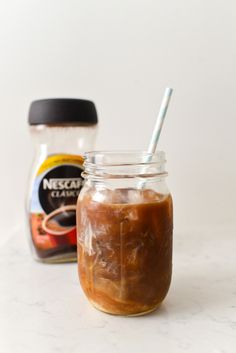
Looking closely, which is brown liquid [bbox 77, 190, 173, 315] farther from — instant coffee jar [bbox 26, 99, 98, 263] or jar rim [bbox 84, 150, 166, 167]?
instant coffee jar [bbox 26, 99, 98, 263]

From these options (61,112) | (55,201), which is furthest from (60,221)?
(61,112)

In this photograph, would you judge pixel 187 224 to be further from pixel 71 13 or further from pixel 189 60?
pixel 71 13

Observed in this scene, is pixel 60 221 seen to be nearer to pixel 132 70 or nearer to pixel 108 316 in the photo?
pixel 108 316

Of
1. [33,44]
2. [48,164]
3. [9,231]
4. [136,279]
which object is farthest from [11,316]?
[33,44]

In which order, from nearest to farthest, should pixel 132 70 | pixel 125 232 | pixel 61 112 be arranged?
1. pixel 125 232
2. pixel 61 112
3. pixel 132 70

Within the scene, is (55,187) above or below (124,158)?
below

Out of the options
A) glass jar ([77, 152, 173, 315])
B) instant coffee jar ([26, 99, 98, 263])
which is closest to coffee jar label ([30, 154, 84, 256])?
instant coffee jar ([26, 99, 98, 263])
